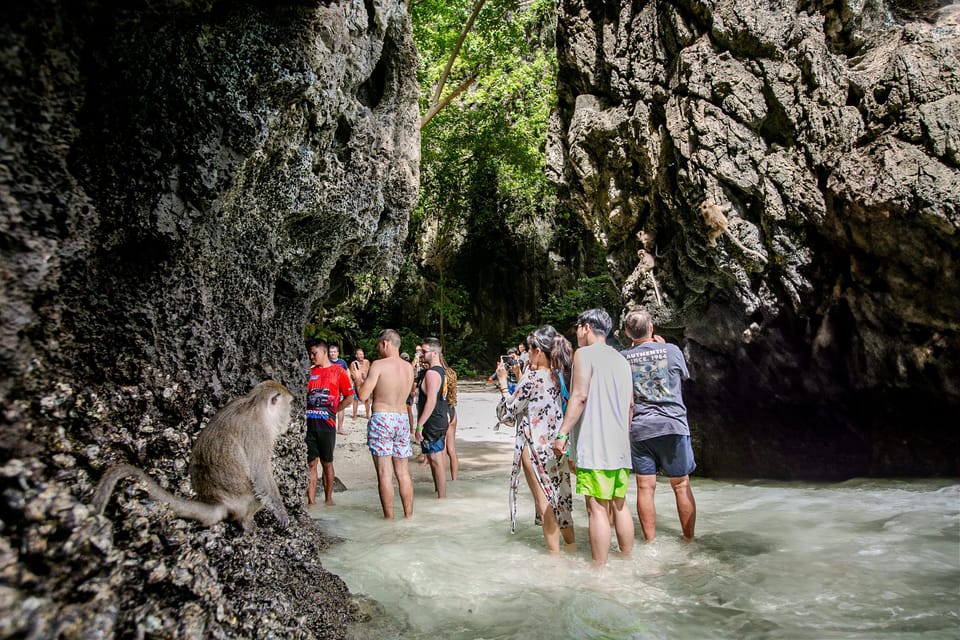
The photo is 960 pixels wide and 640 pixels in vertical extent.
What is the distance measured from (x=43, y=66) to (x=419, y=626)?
3.43 meters

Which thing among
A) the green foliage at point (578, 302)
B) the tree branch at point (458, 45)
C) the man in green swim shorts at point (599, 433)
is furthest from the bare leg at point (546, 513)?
the green foliage at point (578, 302)

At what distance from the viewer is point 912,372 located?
21.9 feet

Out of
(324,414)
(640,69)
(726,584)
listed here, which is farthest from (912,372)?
(324,414)

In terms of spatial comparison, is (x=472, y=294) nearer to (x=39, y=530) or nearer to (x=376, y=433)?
(x=376, y=433)

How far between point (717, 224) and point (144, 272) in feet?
22.2

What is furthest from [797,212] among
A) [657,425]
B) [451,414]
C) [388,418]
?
[388,418]

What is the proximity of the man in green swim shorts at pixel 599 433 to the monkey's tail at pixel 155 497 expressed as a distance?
2.44 m

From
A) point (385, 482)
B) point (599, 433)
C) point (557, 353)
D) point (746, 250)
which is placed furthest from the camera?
point (746, 250)

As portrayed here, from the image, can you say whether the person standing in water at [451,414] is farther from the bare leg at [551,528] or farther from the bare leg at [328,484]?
the bare leg at [551,528]

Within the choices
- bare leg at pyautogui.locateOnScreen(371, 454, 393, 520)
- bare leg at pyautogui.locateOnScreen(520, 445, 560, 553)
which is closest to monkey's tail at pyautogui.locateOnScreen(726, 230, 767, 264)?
bare leg at pyautogui.locateOnScreen(520, 445, 560, 553)

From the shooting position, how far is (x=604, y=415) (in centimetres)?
429

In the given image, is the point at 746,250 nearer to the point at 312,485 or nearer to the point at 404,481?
the point at 404,481

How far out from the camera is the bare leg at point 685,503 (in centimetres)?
491

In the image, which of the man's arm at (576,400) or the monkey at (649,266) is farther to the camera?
the monkey at (649,266)
